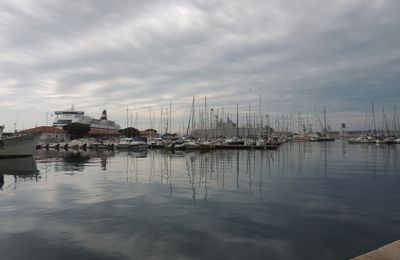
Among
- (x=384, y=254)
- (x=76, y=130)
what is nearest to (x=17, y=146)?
(x=384, y=254)

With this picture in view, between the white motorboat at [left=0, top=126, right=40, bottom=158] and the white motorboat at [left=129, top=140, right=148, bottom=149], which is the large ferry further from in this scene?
the white motorboat at [left=0, top=126, right=40, bottom=158]

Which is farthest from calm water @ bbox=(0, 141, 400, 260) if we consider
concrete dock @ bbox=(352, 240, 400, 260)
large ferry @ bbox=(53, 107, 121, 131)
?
large ferry @ bbox=(53, 107, 121, 131)

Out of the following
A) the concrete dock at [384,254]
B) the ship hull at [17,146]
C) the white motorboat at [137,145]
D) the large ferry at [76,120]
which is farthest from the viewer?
the large ferry at [76,120]

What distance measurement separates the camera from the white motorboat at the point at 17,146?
47.7 metres

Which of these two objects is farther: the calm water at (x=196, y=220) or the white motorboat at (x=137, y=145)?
the white motorboat at (x=137, y=145)

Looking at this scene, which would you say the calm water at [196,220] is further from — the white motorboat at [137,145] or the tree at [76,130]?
the tree at [76,130]

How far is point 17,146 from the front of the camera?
49031 millimetres

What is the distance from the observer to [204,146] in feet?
258

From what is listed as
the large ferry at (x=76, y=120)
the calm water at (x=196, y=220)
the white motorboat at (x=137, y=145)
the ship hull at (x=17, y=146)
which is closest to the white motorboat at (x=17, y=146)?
the ship hull at (x=17, y=146)

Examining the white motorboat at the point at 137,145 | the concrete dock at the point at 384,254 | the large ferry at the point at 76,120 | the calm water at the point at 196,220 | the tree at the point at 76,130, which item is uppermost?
the large ferry at the point at 76,120

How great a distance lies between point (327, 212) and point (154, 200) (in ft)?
26.1

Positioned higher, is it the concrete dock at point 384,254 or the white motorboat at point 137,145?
the white motorboat at point 137,145

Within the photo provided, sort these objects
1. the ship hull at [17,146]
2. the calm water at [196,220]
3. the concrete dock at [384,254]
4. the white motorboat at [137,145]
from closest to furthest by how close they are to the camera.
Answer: the concrete dock at [384,254], the calm water at [196,220], the ship hull at [17,146], the white motorboat at [137,145]

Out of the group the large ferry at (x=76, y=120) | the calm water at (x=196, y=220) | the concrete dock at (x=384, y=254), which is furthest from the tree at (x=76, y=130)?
the concrete dock at (x=384, y=254)
